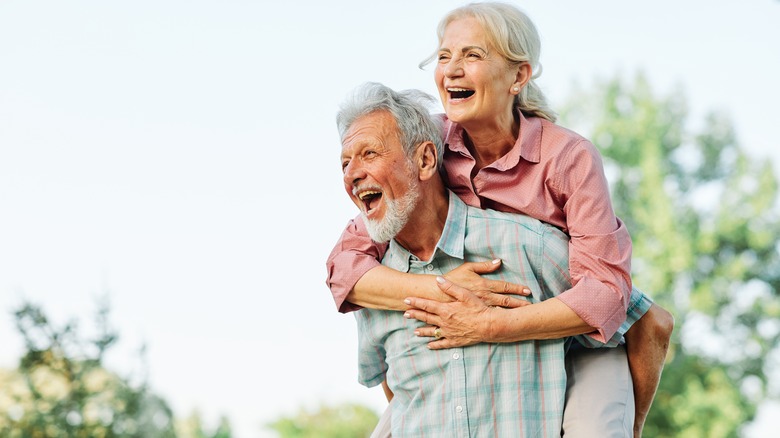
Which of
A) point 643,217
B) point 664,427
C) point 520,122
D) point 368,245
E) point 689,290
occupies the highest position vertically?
point 520,122

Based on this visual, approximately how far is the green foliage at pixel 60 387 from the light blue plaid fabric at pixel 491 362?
9.62 m

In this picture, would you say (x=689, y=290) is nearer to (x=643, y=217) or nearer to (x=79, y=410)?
(x=643, y=217)

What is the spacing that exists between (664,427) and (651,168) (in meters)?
5.18

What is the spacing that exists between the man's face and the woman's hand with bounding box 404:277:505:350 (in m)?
0.24

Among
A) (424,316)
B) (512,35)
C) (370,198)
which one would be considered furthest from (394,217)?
(512,35)

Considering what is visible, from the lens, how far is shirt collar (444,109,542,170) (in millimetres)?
3064

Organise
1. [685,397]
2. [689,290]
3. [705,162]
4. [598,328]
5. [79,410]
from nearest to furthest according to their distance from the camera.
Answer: [598,328], [79,410], [685,397], [689,290], [705,162]

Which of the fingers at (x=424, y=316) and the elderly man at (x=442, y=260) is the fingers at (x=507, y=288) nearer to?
the elderly man at (x=442, y=260)

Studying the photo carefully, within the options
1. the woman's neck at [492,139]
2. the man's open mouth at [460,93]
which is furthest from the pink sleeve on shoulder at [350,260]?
the man's open mouth at [460,93]

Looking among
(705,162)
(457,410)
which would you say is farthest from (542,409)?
(705,162)

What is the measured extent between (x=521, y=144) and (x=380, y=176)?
0.45 meters

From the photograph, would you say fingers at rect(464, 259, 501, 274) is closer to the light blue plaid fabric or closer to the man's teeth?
the light blue plaid fabric

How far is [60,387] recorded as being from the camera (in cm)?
1207

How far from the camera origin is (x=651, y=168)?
66.1ft
